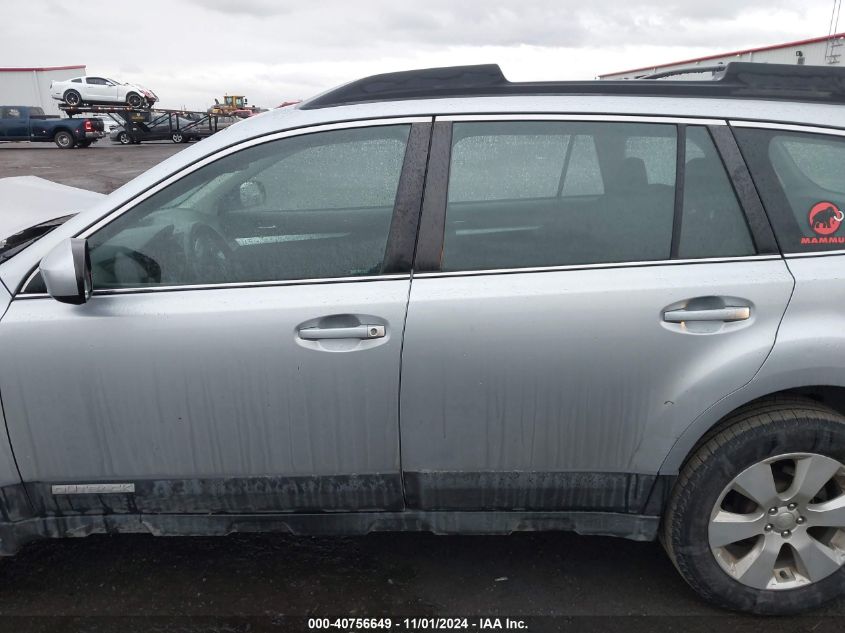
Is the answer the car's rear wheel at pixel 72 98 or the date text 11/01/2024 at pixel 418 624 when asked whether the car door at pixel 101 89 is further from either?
the date text 11/01/2024 at pixel 418 624

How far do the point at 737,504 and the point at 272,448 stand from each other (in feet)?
5.16

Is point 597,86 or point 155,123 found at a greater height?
point 597,86

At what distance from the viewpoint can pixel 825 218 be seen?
2238 mm

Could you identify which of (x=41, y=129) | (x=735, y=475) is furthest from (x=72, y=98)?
(x=735, y=475)

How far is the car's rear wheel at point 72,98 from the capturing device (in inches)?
1252

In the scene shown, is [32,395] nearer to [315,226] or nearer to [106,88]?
[315,226]

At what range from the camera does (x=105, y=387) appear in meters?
2.19

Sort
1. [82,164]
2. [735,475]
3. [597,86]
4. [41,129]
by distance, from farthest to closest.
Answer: [41,129] → [82,164] → [597,86] → [735,475]

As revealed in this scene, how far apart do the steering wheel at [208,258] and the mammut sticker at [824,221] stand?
74.0 inches

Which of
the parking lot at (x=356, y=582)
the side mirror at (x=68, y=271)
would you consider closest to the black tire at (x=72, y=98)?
the parking lot at (x=356, y=582)

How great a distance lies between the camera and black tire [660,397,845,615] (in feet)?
7.20

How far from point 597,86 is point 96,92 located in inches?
1366

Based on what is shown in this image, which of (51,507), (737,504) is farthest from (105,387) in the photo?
(737,504)

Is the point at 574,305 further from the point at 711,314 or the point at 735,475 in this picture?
the point at 735,475
